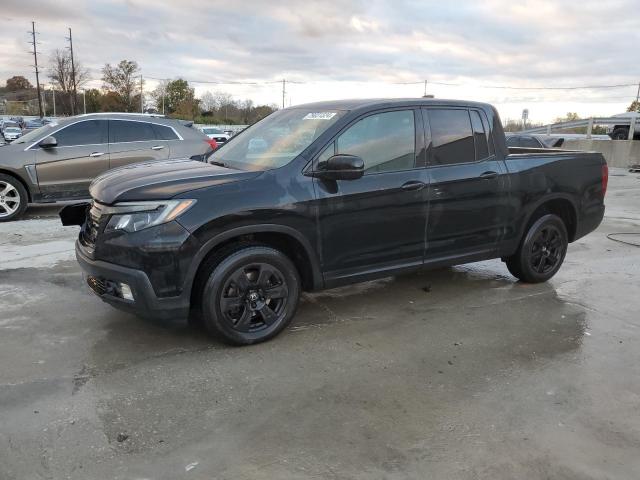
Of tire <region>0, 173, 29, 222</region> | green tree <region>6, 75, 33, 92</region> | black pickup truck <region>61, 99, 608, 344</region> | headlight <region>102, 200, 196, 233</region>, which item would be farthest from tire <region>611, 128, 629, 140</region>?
green tree <region>6, 75, 33, 92</region>

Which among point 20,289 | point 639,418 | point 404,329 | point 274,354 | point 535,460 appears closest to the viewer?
point 535,460

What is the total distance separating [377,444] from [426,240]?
2265 millimetres

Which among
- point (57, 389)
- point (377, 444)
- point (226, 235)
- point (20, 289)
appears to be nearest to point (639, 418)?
point (377, 444)

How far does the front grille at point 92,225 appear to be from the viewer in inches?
157

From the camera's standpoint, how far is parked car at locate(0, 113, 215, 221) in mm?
8672

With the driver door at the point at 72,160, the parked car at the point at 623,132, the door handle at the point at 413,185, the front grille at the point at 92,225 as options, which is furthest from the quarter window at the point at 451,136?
the parked car at the point at 623,132

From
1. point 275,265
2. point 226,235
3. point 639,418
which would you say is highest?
point 226,235

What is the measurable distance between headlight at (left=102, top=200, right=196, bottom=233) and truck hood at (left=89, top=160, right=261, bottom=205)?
50 millimetres

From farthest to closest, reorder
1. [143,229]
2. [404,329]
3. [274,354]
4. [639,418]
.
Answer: [404,329] < [274,354] < [143,229] < [639,418]

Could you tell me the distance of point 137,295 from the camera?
3730mm

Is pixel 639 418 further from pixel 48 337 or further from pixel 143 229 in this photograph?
pixel 48 337

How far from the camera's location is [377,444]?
2963mm

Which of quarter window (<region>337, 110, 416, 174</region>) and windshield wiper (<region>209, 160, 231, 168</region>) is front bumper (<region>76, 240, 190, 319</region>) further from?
quarter window (<region>337, 110, 416, 174</region>)

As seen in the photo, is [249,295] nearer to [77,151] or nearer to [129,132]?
[77,151]
